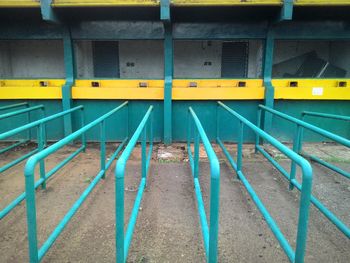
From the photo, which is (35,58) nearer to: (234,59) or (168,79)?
(168,79)

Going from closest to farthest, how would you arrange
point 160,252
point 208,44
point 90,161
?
point 160,252, point 90,161, point 208,44

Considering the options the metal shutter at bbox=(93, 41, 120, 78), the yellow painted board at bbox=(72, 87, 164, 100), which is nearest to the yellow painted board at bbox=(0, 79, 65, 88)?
the yellow painted board at bbox=(72, 87, 164, 100)

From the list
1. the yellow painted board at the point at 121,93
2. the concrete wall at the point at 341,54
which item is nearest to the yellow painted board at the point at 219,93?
the yellow painted board at the point at 121,93

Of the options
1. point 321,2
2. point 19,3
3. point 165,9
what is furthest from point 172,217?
point 19,3

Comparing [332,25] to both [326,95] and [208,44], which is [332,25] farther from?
[208,44]

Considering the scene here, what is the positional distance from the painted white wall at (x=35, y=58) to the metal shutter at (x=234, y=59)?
159 inches

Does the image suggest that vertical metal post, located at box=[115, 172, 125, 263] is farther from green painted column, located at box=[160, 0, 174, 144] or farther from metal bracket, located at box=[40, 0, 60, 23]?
metal bracket, located at box=[40, 0, 60, 23]

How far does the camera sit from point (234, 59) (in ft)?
22.9

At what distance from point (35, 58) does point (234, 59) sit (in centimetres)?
493

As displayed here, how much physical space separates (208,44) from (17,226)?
5881 millimetres

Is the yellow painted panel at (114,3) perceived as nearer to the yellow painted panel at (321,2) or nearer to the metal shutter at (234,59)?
the yellow painted panel at (321,2)

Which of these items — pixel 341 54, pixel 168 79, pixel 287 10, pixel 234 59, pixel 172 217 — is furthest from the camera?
pixel 234 59

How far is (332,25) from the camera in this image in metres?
5.18

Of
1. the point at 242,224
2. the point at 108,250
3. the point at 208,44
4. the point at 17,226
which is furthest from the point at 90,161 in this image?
the point at 208,44
